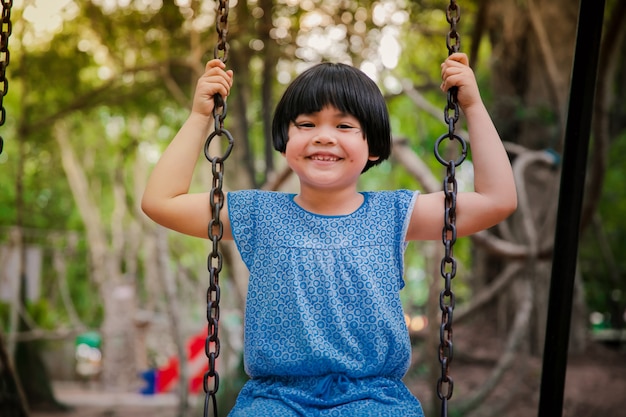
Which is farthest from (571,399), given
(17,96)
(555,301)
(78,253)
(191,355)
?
(78,253)

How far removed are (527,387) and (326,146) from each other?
574 centimetres

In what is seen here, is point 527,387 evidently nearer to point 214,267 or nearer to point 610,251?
point 610,251

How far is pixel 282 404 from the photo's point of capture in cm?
169

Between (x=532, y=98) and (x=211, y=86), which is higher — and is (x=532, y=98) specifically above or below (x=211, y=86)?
above

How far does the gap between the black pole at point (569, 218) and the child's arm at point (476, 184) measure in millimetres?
562

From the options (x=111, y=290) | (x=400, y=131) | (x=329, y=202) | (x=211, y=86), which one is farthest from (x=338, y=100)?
(x=111, y=290)

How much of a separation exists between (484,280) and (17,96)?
7652 mm

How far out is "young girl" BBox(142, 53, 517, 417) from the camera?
1.72 meters

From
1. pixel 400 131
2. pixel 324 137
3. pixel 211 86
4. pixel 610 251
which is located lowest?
pixel 610 251

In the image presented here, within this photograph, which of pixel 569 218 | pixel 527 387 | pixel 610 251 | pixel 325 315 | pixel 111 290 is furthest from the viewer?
pixel 111 290

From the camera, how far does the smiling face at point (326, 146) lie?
178 centimetres

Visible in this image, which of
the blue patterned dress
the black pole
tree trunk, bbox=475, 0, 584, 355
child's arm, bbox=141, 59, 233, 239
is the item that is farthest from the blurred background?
the blue patterned dress

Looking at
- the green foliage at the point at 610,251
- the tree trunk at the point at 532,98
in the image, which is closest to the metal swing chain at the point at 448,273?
the tree trunk at the point at 532,98

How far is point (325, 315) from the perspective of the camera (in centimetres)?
175
